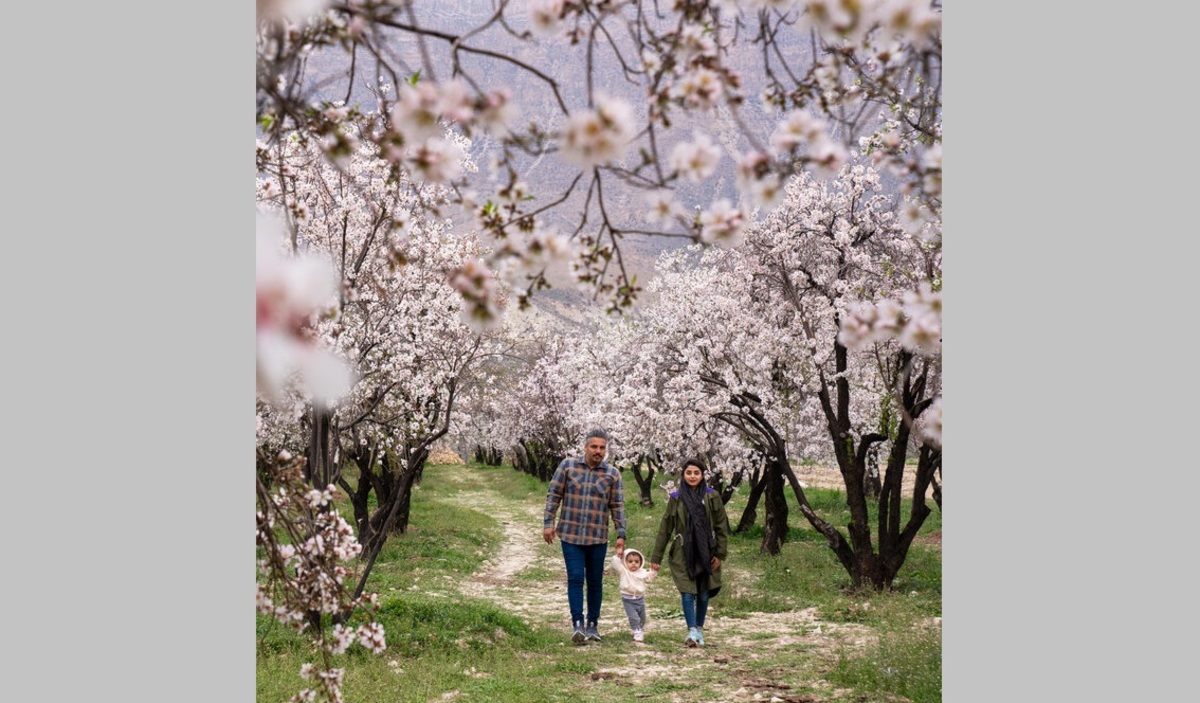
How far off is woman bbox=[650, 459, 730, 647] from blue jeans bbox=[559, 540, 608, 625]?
37 cm

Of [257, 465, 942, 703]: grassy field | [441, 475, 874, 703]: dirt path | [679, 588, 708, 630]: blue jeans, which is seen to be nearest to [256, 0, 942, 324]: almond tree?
[257, 465, 942, 703]: grassy field

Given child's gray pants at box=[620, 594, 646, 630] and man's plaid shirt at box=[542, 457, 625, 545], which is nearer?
man's plaid shirt at box=[542, 457, 625, 545]

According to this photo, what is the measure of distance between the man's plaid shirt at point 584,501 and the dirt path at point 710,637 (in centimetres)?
70

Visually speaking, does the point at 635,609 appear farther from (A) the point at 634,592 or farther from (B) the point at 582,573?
(B) the point at 582,573

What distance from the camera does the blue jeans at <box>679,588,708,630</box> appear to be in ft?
20.0

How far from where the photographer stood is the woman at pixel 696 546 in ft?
20.0

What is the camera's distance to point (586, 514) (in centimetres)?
583

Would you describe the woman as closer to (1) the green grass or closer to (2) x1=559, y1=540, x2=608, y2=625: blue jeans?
(2) x1=559, y1=540, x2=608, y2=625: blue jeans

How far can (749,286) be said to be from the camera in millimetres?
9383

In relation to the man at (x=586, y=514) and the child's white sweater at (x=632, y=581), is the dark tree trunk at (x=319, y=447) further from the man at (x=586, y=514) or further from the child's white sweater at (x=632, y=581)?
the child's white sweater at (x=632, y=581)

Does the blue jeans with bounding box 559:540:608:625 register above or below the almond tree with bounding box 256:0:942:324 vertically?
below

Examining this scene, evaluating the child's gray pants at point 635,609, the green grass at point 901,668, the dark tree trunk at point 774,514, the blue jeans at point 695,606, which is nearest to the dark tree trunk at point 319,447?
the child's gray pants at point 635,609

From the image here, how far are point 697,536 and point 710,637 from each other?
0.78m

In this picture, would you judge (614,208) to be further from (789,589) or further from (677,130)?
(789,589)
